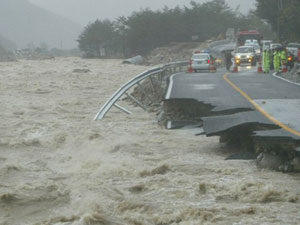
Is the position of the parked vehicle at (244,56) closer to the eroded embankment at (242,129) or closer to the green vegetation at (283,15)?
the green vegetation at (283,15)

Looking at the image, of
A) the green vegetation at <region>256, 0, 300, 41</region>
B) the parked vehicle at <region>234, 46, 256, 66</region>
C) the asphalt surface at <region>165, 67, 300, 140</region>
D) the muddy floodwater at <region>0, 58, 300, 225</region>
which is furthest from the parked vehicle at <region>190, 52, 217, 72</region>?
the green vegetation at <region>256, 0, 300, 41</region>

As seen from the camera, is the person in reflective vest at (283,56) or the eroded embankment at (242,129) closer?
the eroded embankment at (242,129)

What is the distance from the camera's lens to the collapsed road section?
10.8m

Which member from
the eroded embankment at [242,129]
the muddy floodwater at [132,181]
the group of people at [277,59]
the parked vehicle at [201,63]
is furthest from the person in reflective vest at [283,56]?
the muddy floodwater at [132,181]

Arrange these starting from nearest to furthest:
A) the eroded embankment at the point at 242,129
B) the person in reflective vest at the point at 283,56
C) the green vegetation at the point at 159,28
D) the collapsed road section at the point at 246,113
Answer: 1. the eroded embankment at the point at 242,129
2. the collapsed road section at the point at 246,113
3. the person in reflective vest at the point at 283,56
4. the green vegetation at the point at 159,28

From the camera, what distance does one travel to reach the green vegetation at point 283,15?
6388 cm

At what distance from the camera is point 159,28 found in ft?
409

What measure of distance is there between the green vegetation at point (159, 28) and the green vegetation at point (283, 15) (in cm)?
3558

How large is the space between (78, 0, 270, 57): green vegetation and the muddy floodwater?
10699 centimetres

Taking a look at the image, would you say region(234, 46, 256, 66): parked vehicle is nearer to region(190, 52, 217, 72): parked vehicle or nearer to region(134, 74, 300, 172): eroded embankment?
region(190, 52, 217, 72): parked vehicle

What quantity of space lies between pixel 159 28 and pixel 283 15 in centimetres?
5945

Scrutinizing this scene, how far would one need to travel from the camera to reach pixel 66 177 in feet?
35.3

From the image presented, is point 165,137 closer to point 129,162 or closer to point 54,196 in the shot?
point 129,162

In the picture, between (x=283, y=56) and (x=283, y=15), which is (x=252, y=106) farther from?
(x=283, y=15)
